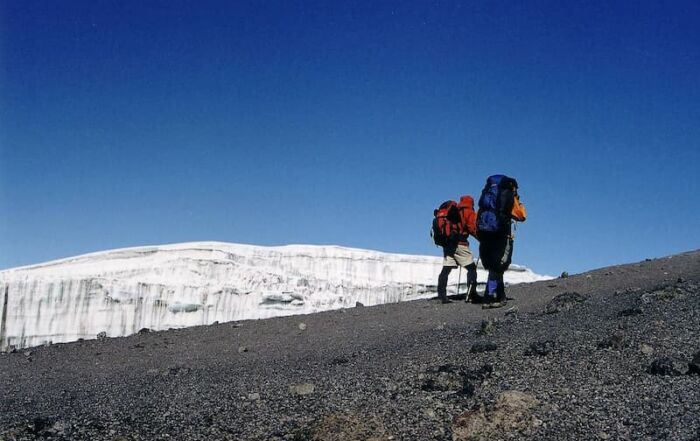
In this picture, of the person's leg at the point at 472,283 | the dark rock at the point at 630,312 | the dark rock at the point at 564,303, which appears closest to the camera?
the dark rock at the point at 630,312

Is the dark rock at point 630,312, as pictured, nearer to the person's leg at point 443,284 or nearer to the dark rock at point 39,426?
the person's leg at point 443,284

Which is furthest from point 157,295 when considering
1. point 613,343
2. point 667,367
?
A: point 667,367

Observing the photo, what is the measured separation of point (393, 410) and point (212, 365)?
114 inches

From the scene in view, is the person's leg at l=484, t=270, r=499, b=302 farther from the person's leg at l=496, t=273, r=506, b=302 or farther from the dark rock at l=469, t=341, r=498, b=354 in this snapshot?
the dark rock at l=469, t=341, r=498, b=354

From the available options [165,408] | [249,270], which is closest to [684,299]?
[165,408]

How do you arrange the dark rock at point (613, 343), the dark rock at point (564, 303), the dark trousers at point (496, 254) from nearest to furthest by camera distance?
the dark rock at point (613, 343), the dark rock at point (564, 303), the dark trousers at point (496, 254)

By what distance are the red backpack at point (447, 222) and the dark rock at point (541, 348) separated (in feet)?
13.8

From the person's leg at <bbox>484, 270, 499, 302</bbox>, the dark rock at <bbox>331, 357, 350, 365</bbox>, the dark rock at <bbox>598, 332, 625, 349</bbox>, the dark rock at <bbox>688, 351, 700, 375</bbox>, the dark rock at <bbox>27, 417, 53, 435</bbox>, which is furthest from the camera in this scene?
the person's leg at <bbox>484, 270, 499, 302</bbox>

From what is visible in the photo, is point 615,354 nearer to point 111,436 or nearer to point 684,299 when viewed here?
point 684,299

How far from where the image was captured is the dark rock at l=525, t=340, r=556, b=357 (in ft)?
15.5

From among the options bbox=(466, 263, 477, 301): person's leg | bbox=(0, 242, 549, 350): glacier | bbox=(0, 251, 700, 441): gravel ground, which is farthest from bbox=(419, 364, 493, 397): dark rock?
bbox=(0, 242, 549, 350): glacier

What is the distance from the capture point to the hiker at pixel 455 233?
904cm

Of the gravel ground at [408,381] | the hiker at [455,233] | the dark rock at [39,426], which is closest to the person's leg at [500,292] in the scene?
the gravel ground at [408,381]

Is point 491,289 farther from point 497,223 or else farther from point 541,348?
point 541,348
